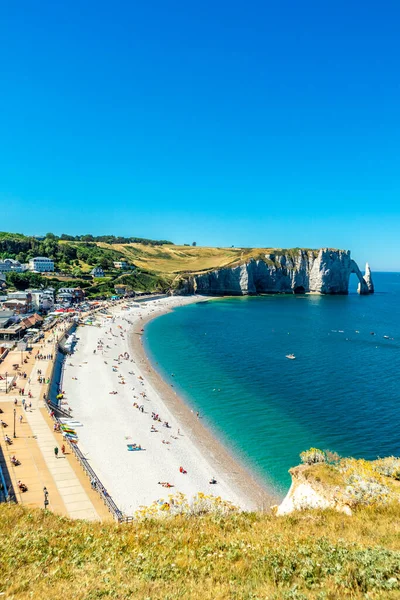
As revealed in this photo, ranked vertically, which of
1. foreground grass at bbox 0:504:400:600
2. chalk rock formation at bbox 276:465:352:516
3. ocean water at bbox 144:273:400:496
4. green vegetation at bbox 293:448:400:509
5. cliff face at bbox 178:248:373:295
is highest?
cliff face at bbox 178:248:373:295

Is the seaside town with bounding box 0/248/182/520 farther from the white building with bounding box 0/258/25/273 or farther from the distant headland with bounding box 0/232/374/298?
the distant headland with bounding box 0/232/374/298

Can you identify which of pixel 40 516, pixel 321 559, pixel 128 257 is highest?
pixel 128 257

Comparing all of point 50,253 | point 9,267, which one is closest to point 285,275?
point 50,253

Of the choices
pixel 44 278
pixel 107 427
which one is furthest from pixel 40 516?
pixel 44 278

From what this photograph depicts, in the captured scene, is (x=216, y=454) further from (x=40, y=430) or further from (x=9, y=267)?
(x=9, y=267)

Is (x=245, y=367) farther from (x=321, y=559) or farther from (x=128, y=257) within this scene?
(x=128, y=257)

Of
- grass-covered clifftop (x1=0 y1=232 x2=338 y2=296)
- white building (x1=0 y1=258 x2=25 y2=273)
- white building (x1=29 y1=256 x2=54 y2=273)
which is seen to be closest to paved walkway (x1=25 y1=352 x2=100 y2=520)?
grass-covered clifftop (x1=0 y1=232 x2=338 y2=296)
